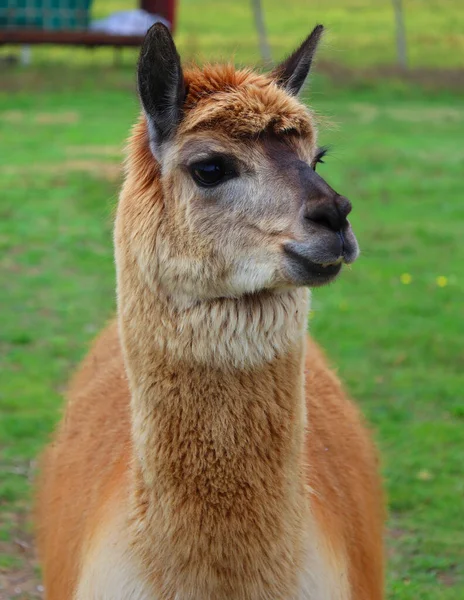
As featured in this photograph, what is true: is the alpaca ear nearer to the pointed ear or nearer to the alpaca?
the alpaca

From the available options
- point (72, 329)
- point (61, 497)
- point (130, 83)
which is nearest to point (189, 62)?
point (61, 497)

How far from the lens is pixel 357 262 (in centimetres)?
960

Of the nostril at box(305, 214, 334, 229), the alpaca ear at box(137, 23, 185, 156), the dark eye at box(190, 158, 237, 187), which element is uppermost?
the alpaca ear at box(137, 23, 185, 156)

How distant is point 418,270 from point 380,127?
7.27 meters

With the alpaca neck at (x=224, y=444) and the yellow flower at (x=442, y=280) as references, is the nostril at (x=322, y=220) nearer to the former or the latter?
the alpaca neck at (x=224, y=444)

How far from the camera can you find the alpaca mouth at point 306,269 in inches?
110

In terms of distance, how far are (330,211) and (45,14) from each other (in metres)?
17.0

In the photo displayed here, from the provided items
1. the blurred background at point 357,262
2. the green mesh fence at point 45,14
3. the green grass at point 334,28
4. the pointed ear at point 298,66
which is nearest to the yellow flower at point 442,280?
the blurred background at point 357,262

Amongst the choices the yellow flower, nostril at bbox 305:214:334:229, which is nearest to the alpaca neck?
nostril at bbox 305:214:334:229

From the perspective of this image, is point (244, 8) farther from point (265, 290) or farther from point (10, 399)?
point (265, 290)

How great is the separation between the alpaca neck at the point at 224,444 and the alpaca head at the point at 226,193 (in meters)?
0.09

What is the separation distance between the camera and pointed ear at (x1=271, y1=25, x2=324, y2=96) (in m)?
3.40

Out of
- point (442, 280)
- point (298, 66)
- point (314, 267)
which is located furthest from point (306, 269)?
point (442, 280)

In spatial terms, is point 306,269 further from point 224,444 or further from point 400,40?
point 400,40
